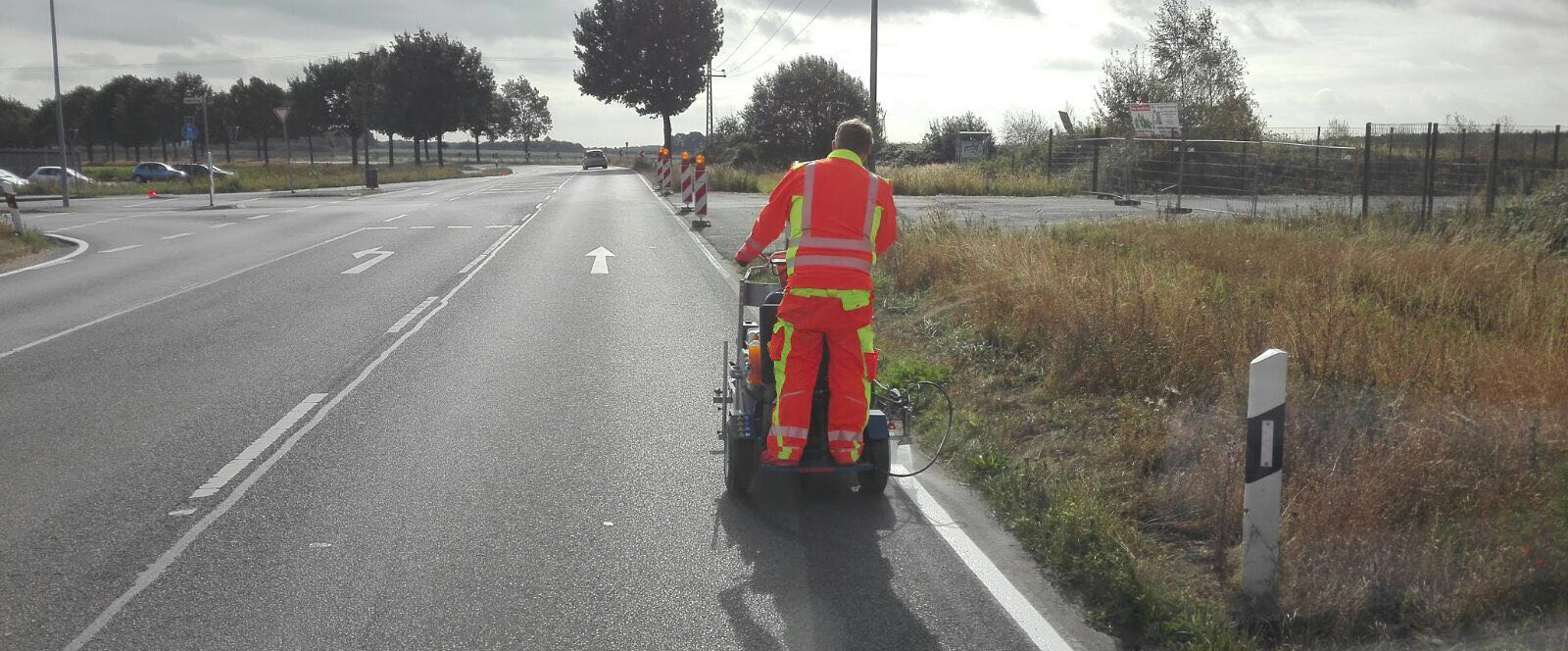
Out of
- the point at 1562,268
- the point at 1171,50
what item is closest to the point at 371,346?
the point at 1562,268

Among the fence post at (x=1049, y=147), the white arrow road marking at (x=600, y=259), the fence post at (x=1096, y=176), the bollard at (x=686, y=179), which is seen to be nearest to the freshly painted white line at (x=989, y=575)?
the white arrow road marking at (x=600, y=259)

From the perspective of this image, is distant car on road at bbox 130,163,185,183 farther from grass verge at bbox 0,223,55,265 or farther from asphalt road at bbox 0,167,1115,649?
asphalt road at bbox 0,167,1115,649

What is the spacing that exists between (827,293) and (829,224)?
31 cm

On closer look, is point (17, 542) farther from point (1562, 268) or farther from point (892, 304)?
point (1562, 268)

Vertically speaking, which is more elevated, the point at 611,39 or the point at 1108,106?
the point at 611,39

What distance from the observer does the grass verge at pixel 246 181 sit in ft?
146

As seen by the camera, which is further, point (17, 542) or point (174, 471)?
point (174, 471)

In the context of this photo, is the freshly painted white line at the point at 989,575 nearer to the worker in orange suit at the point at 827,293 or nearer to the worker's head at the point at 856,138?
the worker in orange suit at the point at 827,293

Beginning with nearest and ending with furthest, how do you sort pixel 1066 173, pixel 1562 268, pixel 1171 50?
pixel 1562 268
pixel 1066 173
pixel 1171 50

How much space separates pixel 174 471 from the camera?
21.0ft

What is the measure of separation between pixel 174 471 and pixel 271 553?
1725 millimetres

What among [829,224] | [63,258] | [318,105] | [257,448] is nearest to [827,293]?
[829,224]

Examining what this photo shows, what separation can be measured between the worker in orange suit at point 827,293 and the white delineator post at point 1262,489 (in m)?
1.73

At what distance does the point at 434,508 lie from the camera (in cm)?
576
